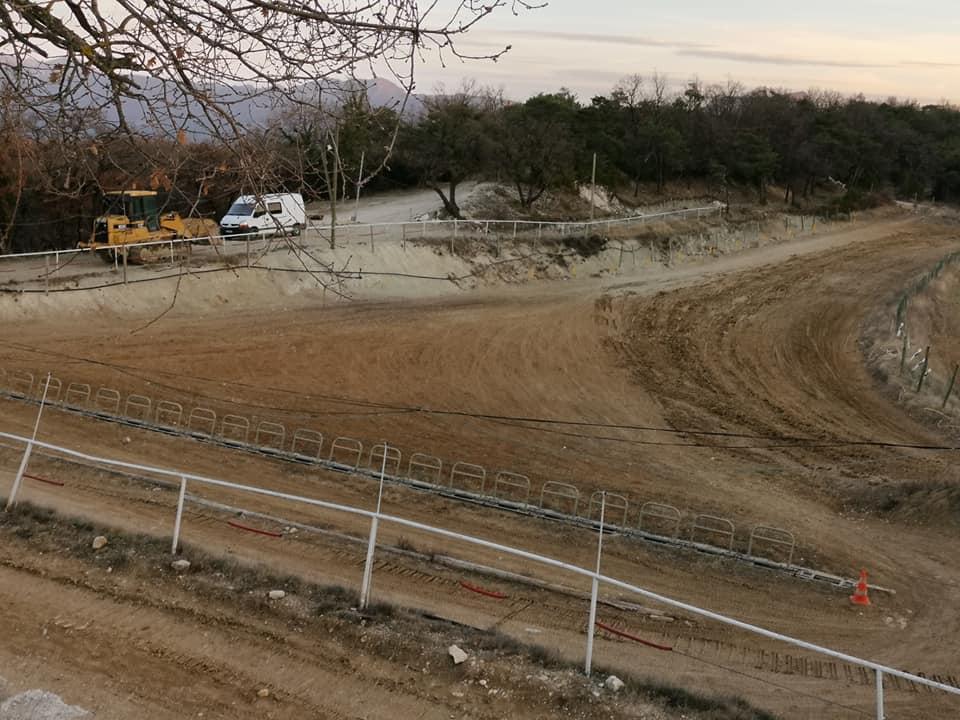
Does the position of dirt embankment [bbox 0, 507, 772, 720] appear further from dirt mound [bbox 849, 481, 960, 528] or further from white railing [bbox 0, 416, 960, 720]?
dirt mound [bbox 849, 481, 960, 528]

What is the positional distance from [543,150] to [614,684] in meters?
36.8

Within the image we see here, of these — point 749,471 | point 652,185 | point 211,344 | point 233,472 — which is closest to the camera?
point 233,472

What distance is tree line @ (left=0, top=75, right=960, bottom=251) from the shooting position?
5047 mm

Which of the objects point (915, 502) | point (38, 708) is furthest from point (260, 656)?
point (915, 502)

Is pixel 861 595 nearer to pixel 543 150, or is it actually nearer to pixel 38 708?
pixel 38 708

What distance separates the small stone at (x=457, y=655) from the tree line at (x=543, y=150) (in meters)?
3.40

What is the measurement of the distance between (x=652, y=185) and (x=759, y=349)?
3039 cm

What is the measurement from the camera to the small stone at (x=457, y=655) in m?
5.81

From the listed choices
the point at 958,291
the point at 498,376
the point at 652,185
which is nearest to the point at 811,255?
the point at 958,291

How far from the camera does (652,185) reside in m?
53.9

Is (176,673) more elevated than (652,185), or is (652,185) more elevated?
(652,185)

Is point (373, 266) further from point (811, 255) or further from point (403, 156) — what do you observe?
point (811, 255)

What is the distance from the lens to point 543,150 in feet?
132

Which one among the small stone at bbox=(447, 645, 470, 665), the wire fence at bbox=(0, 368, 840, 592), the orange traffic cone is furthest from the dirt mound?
the small stone at bbox=(447, 645, 470, 665)
